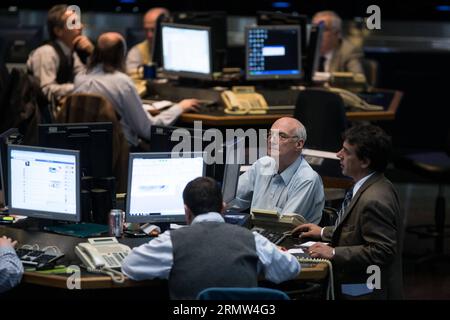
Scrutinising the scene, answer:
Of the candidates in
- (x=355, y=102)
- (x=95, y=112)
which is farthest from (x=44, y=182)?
(x=355, y=102)

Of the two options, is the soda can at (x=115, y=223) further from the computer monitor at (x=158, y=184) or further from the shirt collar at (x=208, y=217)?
the shirt collar at (x=208, y=217)

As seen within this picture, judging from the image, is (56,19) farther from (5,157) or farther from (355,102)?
(5,157)

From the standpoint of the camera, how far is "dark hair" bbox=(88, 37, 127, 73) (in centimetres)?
740

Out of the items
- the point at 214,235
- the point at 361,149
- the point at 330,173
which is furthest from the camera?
the point at 330,173

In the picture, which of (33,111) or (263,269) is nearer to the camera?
(263,269)

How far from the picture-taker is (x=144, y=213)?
5293 mm

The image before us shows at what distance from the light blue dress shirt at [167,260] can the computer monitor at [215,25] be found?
14.8 ft

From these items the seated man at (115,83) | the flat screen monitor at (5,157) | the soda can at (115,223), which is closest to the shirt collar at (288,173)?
the soda can at (115,223)

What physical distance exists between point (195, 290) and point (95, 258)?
58 centimetres

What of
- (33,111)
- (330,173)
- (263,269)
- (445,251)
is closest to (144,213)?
(263,269)

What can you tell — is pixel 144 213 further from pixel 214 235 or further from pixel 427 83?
pixel 427 83

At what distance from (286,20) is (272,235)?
13.5ft

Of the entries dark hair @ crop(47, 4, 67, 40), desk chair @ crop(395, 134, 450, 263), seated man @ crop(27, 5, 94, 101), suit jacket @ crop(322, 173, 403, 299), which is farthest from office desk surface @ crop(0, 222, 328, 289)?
dark hair @ crop(47, 4, 67, 40)

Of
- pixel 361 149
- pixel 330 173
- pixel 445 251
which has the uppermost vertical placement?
pixel 361 149
